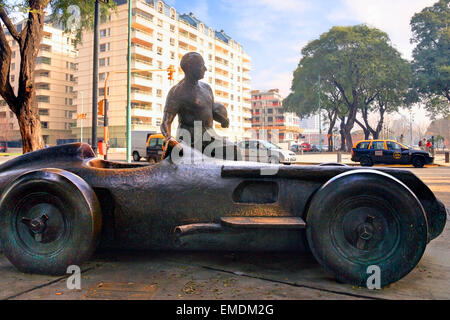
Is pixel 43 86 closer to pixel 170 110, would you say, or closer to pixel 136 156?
pixel 136 156

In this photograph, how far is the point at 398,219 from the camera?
7.83 feet

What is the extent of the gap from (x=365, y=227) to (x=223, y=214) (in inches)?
38.5

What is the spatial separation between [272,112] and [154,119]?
5795 centimetres

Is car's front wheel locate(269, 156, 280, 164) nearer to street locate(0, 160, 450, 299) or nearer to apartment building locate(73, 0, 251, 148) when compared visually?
street locate(0, 160, 450, 299)

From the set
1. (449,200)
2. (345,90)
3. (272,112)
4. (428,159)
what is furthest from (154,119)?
(272,112)

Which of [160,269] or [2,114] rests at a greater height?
[2,114]

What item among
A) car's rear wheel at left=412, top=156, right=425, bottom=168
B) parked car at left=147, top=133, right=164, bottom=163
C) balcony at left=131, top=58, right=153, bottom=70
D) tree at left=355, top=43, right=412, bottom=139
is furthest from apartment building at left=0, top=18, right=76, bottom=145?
car's rear wheel at left=412, top=156, right=425, bottom=168

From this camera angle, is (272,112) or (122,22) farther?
(272,112)

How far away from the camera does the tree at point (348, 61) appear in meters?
36.7

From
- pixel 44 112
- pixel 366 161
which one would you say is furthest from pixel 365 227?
pixel 44 112

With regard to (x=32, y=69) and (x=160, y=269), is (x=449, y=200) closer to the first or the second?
(x=160, y=269)

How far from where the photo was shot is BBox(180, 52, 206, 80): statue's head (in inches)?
176

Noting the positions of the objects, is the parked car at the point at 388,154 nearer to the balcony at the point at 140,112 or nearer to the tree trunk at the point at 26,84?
the tree trunk at the point at 26,84

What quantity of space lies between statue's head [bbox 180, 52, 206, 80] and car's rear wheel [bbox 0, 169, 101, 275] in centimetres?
229
